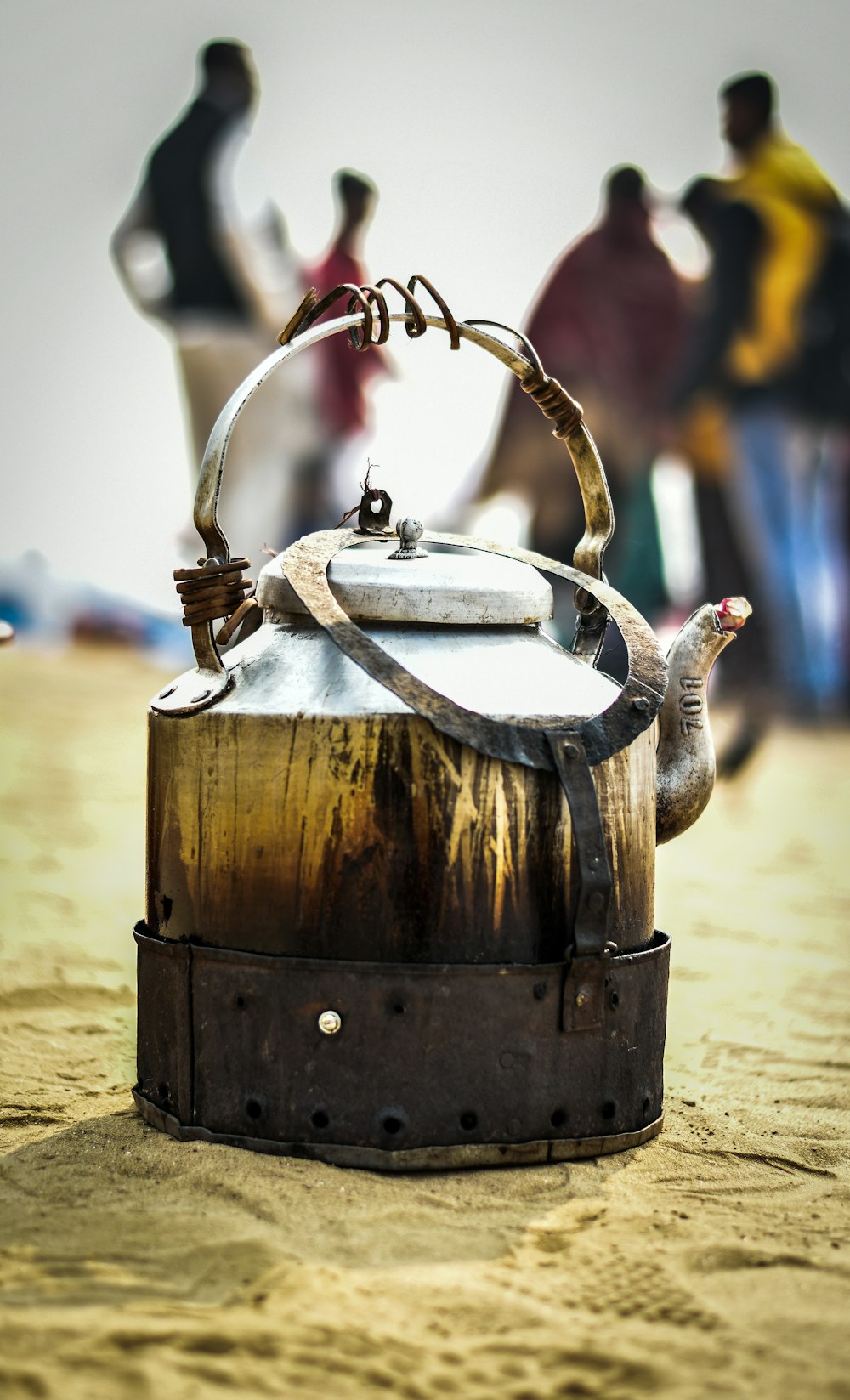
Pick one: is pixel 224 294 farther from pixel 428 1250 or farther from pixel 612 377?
pixel 428 1250

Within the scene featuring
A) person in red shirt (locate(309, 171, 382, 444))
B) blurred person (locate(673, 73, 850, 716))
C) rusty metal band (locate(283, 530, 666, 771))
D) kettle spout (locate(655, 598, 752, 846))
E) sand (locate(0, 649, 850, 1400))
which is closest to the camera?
sand (locate(0, 649, 850, 1400))

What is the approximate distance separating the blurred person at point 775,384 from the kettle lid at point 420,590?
827 centimetres

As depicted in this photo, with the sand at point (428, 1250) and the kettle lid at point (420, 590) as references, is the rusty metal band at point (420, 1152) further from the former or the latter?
the kettle lid at point (420, 590)

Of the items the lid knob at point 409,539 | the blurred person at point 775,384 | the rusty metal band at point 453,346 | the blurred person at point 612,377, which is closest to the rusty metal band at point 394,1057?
the rusty metal band at point 453,346

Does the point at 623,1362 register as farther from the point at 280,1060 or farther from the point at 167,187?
the point at 167,187

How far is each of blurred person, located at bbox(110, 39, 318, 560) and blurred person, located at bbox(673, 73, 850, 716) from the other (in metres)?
3.22

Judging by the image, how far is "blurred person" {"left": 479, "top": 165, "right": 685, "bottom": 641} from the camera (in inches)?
404

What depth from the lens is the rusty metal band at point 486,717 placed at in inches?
108

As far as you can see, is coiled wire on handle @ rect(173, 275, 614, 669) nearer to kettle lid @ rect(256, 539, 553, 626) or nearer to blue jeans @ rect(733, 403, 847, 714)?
kettle lid @ rect(256, 539, 553, 626)

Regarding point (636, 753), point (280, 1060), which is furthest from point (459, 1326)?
point (636, 753)

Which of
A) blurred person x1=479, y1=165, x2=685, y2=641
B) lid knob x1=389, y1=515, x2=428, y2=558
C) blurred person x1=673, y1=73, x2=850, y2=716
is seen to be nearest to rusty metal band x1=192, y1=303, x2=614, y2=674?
lid knob x1=389, y1=515, x2=428, y2=558

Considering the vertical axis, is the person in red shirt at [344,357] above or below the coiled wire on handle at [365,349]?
above

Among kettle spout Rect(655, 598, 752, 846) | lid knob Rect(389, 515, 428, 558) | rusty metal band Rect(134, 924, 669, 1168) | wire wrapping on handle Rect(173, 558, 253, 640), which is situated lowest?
rusty metal band Rect(134, 924, 669, 1168)

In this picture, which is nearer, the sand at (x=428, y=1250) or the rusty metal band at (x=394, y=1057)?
the sand at (x=428, y=1250)
